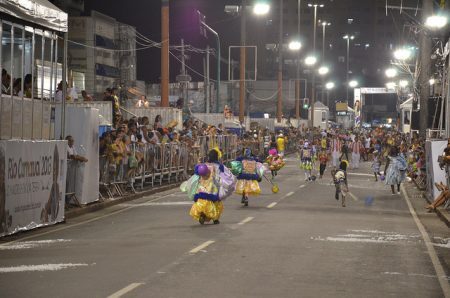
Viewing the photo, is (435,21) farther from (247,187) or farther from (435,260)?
(435,260)

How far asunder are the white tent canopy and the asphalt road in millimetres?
4178

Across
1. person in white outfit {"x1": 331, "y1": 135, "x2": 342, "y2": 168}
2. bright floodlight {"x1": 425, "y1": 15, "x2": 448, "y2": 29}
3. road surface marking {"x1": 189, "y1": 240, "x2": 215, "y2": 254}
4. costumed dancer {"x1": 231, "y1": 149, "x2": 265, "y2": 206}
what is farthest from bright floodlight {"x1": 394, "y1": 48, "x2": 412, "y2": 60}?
road surface marking {"x1": 189, "y1": 240, "x2": 215, "y2": 254}

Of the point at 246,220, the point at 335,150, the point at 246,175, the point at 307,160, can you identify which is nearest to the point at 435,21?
the point at 307,160

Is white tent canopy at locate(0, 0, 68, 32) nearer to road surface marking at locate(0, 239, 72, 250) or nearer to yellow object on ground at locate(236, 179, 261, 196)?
road surface marking at locate(0, 239, 72, 250)

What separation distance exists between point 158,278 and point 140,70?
50.7 metres

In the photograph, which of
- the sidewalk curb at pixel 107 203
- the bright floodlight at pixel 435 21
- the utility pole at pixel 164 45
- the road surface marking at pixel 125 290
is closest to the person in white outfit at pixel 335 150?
the utility pole at pixel 164 45

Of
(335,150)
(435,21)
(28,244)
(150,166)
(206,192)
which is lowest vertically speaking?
(28,244)

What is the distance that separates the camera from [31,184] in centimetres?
1691

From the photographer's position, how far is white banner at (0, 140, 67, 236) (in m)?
15.7

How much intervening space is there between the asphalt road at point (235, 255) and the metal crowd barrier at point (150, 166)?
6.70 ft

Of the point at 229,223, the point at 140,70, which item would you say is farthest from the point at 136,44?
the point at 229,223

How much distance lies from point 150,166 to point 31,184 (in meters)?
12.3

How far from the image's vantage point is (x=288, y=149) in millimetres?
72000

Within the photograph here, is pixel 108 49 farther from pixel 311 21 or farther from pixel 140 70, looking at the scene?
pixel 311 21
